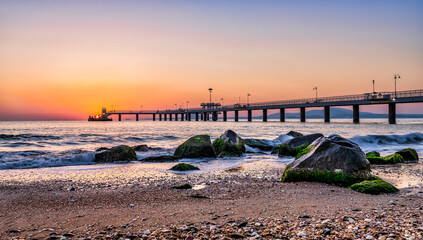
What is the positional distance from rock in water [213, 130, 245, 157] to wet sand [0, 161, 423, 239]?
17.6ft

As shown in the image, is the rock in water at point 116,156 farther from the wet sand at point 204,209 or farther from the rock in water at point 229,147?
the rock in water at point 229,147

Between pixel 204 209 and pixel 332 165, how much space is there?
12.3 feet

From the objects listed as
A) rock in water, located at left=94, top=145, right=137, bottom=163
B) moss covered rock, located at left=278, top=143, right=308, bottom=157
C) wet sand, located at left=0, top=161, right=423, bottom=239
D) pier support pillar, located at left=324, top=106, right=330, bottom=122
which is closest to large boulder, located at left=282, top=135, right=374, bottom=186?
wet sand, located at left=0, top=161, right=423, bottom=239

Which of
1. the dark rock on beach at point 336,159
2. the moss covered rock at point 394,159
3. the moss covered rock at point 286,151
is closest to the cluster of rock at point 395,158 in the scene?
the moss covered rock at point 394,159

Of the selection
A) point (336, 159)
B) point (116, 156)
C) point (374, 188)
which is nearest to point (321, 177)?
point (336, 159)

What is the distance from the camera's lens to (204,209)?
4473 millimetres

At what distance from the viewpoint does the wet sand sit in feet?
11.1

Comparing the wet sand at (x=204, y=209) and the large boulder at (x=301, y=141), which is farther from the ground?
the large boulder at (x=301, y=141)

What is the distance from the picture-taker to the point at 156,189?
6137 mm

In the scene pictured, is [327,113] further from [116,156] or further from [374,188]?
[374,188]

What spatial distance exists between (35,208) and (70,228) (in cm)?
155

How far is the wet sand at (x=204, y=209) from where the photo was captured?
3391 millimetres

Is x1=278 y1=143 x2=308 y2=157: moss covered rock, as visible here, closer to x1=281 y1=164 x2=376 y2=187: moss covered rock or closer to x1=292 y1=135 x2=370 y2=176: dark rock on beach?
x1=292 y1=135 x2=370 y2=176: dark rock on beach

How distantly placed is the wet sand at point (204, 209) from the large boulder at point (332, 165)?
353mm
